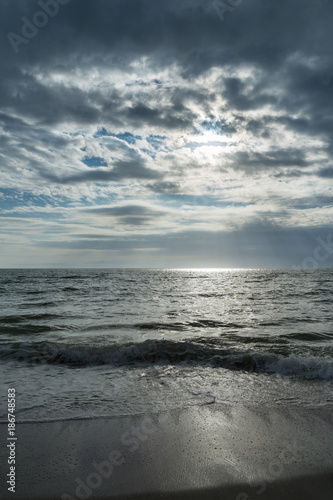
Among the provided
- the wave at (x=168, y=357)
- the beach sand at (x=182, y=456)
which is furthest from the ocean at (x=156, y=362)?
the beach sand at (x=182, y=456)

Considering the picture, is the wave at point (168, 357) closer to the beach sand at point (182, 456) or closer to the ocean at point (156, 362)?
the ocean at point (156, 362)

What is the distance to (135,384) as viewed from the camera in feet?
19.6

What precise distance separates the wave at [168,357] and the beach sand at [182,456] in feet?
8.55

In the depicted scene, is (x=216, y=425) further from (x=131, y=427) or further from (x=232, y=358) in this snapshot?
(x=232, y=358)

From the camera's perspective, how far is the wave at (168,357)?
714cm

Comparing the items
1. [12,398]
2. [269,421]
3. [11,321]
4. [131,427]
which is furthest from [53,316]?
[269,421]

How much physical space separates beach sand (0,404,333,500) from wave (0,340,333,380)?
260 cm

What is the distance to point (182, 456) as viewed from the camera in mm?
3451

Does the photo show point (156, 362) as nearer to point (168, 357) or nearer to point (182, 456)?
point (168, 357)

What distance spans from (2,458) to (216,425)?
107 inches

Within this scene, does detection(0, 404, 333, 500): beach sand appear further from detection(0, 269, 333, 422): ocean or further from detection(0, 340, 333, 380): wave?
detection(0, 340, 333, 380): wave

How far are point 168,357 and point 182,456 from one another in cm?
476

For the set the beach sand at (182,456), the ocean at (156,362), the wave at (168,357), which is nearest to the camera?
the beach sand at (182,456)

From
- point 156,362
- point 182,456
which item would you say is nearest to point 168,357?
point 156,362
